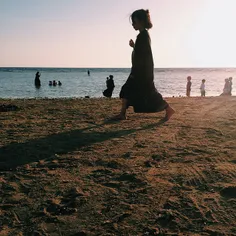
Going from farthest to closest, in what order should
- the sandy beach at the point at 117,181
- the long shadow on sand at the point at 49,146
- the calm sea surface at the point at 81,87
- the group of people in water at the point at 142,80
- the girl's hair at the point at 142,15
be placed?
the calm sea surface at the point at 81,87 → the group of people in water at the point at 142,80 → the girl's hair at the point at 142,15 → the long shadow on sand at the point at 49,146 → the sandy beach at the point at 117,181

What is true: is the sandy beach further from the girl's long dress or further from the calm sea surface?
the calm sea surface

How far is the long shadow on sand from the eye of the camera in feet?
12.6

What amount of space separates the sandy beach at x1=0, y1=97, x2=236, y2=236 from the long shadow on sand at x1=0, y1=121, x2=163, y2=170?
1 centimetres

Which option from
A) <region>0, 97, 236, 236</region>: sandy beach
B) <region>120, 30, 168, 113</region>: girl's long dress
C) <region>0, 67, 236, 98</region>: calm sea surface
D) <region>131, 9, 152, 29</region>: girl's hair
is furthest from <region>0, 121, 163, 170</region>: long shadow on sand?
<region>0, 67, 236, 98</region>: calm sea surface

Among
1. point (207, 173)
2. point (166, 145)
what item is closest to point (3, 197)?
point (207, 173)

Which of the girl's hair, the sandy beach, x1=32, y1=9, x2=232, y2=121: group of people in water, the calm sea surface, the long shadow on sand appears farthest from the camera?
the calm sea surface

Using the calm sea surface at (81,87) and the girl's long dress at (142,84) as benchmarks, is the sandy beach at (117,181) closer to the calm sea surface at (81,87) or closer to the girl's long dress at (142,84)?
the girl's long dress at (142,84)

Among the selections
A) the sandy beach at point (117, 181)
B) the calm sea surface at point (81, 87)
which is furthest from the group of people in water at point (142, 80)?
the calm sea surface at point (81, 87)

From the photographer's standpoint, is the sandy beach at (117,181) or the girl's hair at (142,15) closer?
the sandy beach at (117,181)

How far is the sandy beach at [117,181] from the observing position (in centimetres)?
240

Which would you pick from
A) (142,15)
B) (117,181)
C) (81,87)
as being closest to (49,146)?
(117,181)

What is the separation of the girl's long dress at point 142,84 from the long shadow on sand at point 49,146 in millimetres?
745

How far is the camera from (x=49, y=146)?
4402 millimetres

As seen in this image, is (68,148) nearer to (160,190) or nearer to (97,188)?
(97,188)
